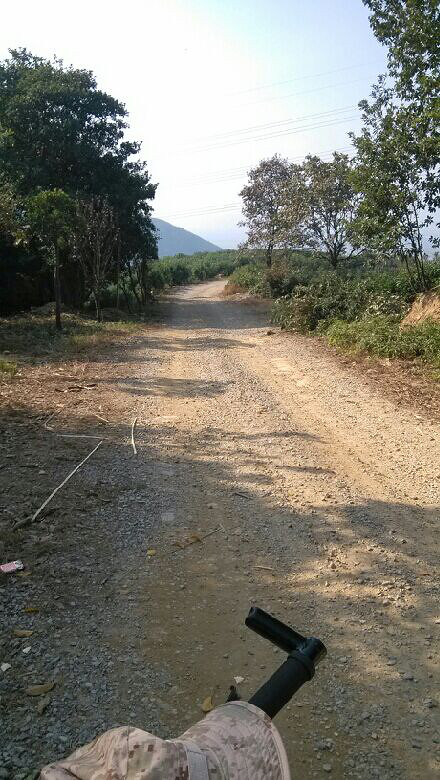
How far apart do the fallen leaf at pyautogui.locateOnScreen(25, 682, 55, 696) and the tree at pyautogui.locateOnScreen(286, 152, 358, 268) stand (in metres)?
17.8

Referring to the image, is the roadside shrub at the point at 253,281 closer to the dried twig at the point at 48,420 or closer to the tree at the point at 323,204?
the tree at the point at 323,204

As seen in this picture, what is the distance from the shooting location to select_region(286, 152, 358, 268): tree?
1900cm

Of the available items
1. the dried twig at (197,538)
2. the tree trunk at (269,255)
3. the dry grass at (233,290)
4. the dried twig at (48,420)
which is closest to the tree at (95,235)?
the dried twig at (48,420)

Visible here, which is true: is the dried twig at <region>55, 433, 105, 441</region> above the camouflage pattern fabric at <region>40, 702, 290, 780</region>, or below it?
below

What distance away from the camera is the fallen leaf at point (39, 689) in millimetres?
2594

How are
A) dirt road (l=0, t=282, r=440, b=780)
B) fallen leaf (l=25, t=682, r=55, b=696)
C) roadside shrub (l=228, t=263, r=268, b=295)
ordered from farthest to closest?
1. roadside shrub (l=228, t=263, r=268, b=295)
2. fallen leaf (l=25, t=682, r=55, b=696)
3. dirt road (l=0, t=282, r=440, b=780)

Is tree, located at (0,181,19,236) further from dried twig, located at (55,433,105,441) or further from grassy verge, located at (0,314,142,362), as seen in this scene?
dried twig, located at (55,433,105,441)

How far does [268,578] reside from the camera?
352 centimetres

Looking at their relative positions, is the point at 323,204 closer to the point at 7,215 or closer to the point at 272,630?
the point at 7,215

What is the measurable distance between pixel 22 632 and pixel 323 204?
18.9m

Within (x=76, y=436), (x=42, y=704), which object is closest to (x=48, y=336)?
(x=76, y=436)

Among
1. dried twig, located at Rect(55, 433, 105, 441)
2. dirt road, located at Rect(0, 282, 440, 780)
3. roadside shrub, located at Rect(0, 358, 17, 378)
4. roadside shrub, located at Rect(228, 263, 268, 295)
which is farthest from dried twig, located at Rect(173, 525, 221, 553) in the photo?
roadside shrub, located at Rect(228, 263, 268, 295)

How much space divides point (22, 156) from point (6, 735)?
20.0 metres

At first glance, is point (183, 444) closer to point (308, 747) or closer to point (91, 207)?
point (308, 747)
